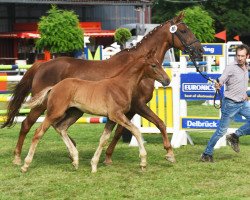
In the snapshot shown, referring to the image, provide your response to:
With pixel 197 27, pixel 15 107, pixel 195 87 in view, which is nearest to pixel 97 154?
pixel 15 107

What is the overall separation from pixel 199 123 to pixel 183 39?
192 cm

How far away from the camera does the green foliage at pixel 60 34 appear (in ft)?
112

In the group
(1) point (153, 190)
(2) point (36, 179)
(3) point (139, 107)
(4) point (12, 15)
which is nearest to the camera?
(1) point (153, 190)

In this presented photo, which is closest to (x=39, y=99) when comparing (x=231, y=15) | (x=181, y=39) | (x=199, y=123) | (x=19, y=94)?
(x=19, y=94)

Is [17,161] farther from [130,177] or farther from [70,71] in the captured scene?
[130,177]

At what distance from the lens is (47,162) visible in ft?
36.6

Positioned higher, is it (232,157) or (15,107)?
(15,107)

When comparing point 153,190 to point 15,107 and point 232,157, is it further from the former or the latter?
point 15,107

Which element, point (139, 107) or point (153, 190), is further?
point (139, 107)

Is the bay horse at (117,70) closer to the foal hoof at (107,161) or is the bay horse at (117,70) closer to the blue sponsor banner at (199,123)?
the foal hoof at (107,161)

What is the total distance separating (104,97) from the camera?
393 inches

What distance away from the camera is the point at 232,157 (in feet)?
37.7

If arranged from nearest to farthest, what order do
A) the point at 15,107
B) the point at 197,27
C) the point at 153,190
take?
the point at 153,190, the point at 15,107, the point at 197,27

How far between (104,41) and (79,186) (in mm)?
42369
